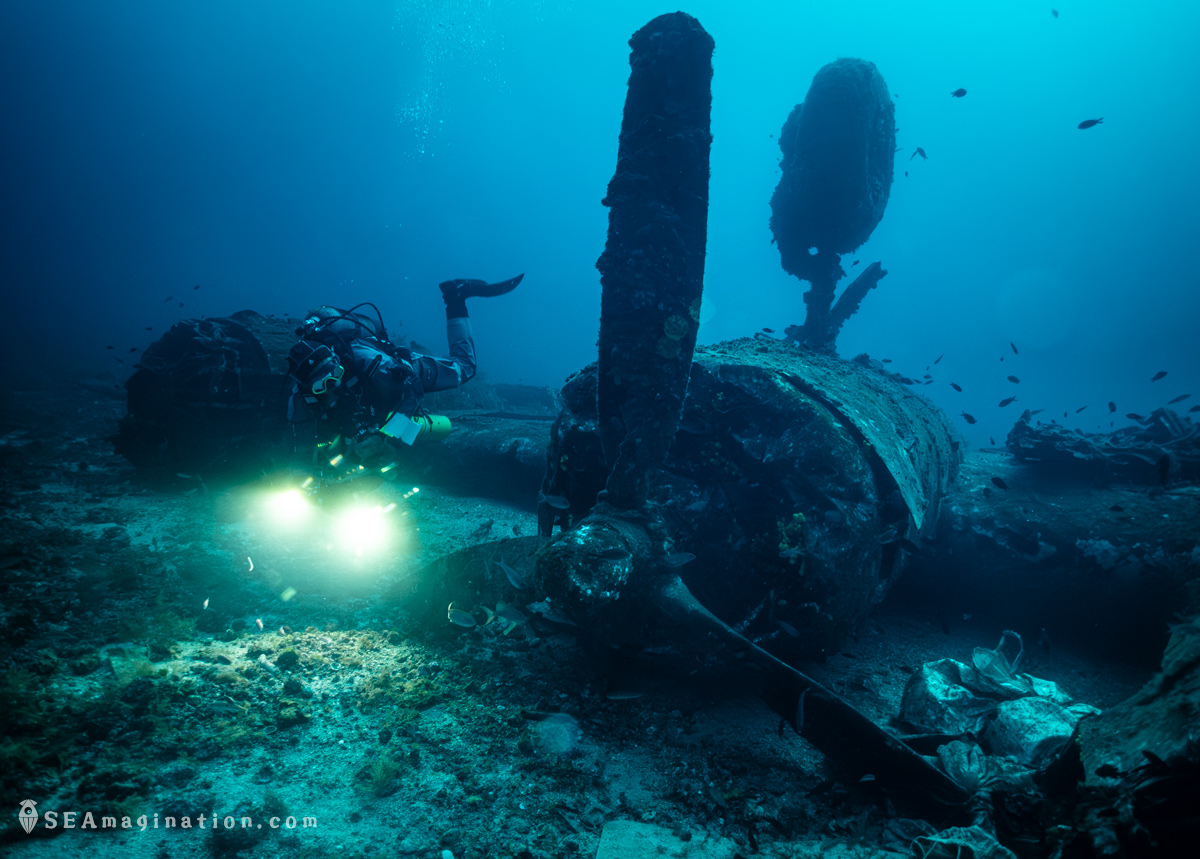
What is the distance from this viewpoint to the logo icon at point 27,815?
7.24 feet

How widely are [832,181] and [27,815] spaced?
12.7 metres

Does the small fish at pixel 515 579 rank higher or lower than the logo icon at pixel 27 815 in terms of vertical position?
higher

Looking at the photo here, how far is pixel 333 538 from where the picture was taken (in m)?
6.62

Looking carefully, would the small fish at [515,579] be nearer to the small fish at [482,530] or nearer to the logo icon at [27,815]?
the logo icon at [27,815]

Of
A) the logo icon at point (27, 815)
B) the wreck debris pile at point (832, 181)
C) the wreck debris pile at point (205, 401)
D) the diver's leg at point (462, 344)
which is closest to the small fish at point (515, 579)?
the logo icon at point (27, 815)

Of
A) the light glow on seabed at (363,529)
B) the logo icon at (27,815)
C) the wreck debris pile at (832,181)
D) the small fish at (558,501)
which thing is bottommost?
the light glow on seabed at (363,529)

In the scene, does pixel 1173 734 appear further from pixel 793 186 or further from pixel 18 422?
pixel 18 422

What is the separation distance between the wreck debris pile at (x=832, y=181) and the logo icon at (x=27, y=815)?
11542mm

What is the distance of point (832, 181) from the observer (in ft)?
31.5

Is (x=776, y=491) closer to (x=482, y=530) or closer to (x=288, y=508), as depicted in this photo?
(x=482, y=530)

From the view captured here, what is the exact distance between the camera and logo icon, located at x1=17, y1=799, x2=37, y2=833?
2.21 metres

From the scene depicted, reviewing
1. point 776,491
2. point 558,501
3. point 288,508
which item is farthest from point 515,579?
point 288,508

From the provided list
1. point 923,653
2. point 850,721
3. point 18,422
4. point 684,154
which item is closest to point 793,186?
point 684,154

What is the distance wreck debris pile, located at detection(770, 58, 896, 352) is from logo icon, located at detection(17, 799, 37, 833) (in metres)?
11.5
